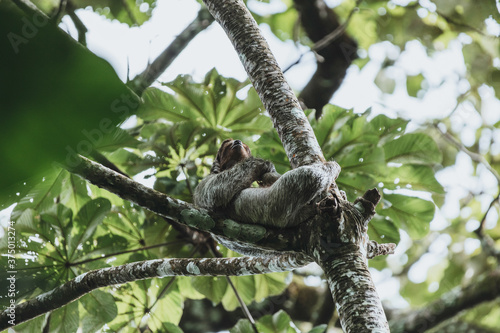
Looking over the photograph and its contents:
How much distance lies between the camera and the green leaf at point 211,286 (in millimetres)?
4527

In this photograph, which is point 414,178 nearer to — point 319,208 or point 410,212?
point 410,212

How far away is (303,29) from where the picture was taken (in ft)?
21.1

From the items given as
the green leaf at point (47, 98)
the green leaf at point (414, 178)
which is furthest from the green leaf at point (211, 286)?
the green leaf at point (47, 98)

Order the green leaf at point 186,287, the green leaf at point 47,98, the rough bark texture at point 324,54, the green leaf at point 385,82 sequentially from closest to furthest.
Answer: the green leaf at point 47,98 < the green leaf at point 186,287 < the rough bark texture at point 324,54 < the green leaf at point 385,82

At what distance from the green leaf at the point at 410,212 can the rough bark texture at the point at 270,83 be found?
1831 mm

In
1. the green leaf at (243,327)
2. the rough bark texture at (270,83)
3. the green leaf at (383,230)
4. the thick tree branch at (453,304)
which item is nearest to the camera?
the rough bark texture at (270,83)

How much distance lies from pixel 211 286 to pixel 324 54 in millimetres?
3557

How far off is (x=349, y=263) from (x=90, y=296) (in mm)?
2727

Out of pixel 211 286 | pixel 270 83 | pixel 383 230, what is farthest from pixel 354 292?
pixel 211 286

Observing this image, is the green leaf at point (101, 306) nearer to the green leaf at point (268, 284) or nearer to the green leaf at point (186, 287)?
the green leaf at point (186, 287)

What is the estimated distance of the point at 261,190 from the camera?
307 cm

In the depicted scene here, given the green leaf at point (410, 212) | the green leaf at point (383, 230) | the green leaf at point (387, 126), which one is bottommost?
the green leaf at point (383, 230)

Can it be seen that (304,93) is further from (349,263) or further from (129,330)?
(349,263)

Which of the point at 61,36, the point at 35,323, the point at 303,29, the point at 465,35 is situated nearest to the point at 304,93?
the point at 303,29
